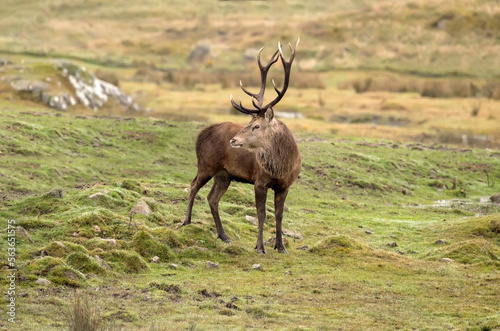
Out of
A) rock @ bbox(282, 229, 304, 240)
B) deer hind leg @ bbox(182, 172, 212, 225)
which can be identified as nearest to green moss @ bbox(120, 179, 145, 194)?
deer hind leg @ bbox(182, 172, 212, 225)

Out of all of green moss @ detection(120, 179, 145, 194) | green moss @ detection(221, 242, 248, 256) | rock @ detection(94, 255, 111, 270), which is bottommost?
green moss @ detection(221, 242, 248, 256)

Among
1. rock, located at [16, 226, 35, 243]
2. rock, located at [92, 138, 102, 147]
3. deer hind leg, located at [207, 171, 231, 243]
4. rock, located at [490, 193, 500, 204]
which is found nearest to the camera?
rock, located at [16, 226, 35, 243]

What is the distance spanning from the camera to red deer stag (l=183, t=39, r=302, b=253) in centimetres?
1531

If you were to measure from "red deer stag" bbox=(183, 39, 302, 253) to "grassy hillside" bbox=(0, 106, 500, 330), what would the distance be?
810mm

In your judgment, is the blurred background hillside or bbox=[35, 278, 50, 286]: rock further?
the blurred background hillside

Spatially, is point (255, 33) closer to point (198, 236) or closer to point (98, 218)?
point (198, 236)

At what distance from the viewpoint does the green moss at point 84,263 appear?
40.6 ft

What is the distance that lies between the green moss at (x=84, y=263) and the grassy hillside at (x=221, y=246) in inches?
0.8

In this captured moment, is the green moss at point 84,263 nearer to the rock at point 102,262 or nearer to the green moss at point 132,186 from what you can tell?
the rock at point 102,262

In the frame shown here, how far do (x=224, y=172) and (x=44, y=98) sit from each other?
63.4ft

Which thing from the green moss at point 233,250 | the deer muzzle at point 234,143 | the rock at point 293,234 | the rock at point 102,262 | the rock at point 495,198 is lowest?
the rock at point 495,198

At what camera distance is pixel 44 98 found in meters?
33.3

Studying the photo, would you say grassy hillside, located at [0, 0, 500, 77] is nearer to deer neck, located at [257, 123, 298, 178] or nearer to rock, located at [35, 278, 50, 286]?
deer neck, located at [257, 123, 298, 178]

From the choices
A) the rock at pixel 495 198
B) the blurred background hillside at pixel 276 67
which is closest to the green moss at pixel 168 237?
the rock at pixel 495 198
